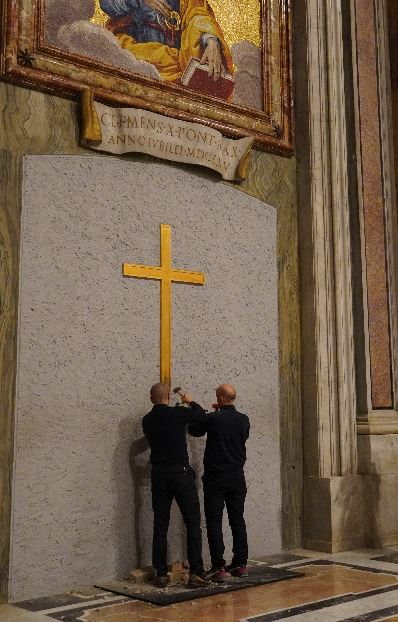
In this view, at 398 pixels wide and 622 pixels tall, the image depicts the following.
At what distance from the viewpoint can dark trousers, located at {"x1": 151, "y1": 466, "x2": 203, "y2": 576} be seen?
5.84 meters

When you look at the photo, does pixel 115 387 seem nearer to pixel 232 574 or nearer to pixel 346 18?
pixel 232 574

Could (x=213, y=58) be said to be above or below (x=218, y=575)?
above

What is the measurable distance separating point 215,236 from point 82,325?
5.52ft

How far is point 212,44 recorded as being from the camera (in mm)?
7676

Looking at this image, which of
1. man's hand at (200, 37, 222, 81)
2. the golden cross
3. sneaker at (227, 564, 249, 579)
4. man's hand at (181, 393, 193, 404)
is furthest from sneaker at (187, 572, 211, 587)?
man's hand at (200, 37, 222, 81)

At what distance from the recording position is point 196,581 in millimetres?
5852

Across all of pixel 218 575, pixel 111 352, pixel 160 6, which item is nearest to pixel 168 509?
pixel 218 575

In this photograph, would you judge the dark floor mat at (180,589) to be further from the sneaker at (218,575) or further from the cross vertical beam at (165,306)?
the cross vertical beam at (165,306)

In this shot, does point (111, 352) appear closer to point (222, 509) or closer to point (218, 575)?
point (222, 509)

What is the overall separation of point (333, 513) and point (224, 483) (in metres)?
1.73

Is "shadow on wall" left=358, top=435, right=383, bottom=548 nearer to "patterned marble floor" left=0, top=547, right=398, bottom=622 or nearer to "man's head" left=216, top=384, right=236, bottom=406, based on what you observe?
"patterned marble floor" left=0, top=547, right=398, bottom=622

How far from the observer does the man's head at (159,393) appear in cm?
611

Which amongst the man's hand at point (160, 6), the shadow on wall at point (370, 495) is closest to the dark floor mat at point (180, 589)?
the shadow on wall at point (370, 495)

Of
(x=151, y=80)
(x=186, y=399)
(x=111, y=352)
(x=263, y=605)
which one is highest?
(x=151, y=80)
